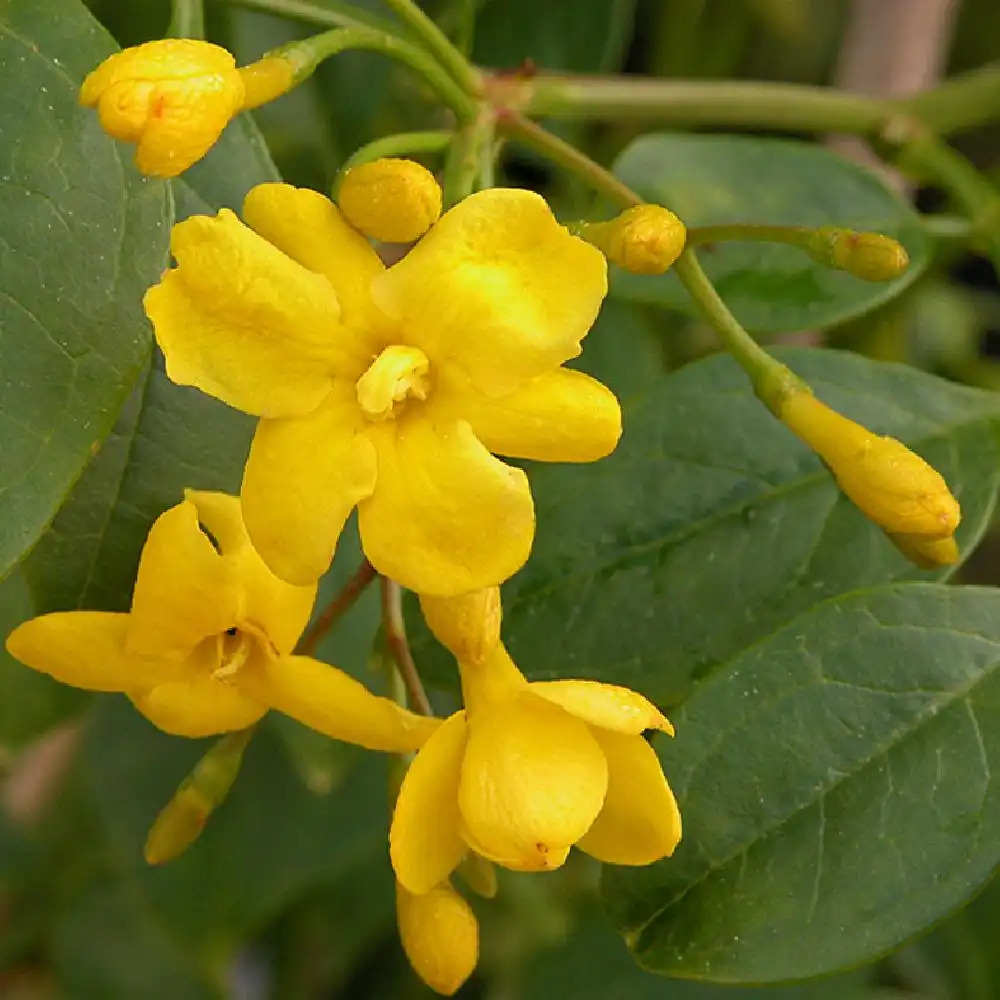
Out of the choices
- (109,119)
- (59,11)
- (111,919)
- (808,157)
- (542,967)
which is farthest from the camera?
(111,919)

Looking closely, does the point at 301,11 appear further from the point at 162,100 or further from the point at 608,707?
the point at 608,707

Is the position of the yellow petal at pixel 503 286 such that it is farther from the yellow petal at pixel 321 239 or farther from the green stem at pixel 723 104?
the green stem at pixel 723 104

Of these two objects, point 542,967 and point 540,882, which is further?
point 540,882

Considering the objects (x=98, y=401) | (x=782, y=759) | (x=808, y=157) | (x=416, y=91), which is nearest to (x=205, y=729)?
(x=98, y=401)

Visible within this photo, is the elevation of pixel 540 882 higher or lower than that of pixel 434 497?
lower

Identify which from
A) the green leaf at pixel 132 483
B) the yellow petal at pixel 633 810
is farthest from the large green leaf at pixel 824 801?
the green leaf at pixel 132 483

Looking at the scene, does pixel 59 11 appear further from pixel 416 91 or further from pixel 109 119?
pixel 416 91

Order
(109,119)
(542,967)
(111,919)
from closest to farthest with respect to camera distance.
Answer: (109,119), (542,967), (111,919)
